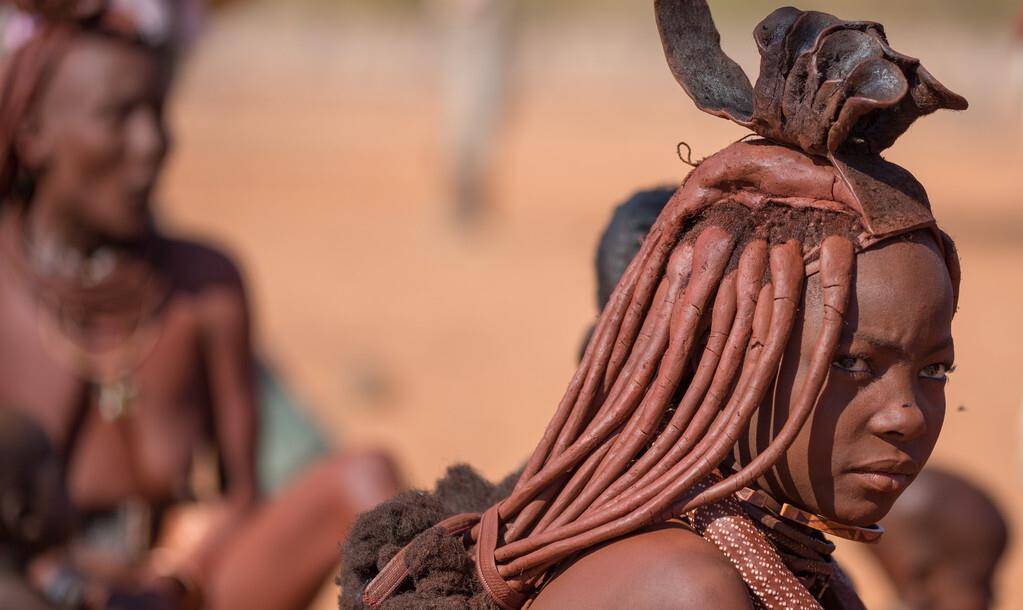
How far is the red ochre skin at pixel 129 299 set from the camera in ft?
15.7

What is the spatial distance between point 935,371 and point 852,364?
0.17 meters

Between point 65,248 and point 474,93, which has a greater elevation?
point 474,93

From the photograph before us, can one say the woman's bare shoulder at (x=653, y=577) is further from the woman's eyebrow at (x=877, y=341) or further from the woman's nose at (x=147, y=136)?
the woman's nose at (x=147, y=136)

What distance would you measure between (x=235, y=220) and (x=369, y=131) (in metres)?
12.5

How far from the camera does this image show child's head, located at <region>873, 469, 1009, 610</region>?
170 inches

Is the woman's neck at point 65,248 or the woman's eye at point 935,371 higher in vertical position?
the woman's eye at point 935,371

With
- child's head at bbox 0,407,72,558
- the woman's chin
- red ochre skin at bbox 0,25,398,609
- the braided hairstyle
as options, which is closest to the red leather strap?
the braided hairstyle

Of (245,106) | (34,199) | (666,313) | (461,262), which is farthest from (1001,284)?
(245,106)

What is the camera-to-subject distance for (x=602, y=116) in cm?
3288

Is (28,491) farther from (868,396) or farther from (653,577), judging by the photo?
(868,396)

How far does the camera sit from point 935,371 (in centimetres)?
220

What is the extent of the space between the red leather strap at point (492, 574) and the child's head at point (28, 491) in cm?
195

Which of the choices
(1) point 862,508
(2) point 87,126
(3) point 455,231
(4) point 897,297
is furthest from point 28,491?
(3) point 455,231

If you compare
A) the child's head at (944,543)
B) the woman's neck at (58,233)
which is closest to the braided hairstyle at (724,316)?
the child's head at (944,543)
